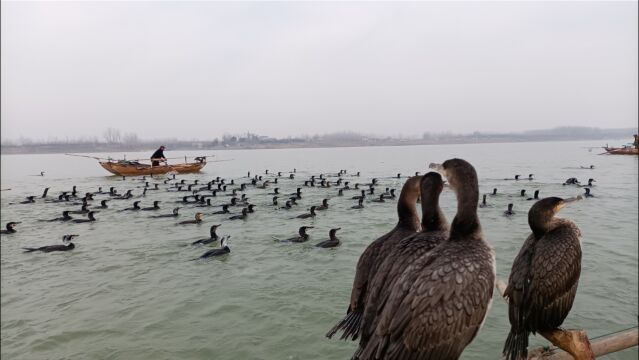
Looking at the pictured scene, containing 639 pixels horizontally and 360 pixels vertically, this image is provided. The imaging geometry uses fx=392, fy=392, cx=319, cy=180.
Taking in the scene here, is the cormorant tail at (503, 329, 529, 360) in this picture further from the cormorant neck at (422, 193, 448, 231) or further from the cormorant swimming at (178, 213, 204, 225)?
the cormorant swimming at (178, 213, 204, 225)

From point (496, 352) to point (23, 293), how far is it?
11.8 meters

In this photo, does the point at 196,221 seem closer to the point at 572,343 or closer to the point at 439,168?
the point at 439,168

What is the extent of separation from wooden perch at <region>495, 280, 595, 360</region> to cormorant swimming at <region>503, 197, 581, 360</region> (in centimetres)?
10

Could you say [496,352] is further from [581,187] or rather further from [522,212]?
[581,187]

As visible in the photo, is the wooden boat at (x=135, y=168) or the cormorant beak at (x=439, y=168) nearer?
the cormorant beak at (x=439, y=168)

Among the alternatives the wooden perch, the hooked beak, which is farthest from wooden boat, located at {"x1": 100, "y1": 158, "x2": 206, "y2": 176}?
the wooden perch

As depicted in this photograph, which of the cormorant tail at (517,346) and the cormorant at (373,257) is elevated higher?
the cormorant at (373,257)

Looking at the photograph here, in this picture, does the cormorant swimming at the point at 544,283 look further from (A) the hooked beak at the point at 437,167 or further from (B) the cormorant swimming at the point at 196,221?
(B) the cormorant swimming at the point at 196,221

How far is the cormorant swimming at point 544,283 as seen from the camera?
3619mm

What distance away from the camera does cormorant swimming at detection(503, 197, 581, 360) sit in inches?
142

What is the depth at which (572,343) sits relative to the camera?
334 centimetres

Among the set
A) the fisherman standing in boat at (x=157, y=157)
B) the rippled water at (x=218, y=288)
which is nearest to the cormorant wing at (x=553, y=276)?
the rippled water at (x=218, y=288)

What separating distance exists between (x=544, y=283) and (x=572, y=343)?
524 millimetres

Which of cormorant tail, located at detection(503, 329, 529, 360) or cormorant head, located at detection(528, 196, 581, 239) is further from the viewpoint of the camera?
cormorant head, located at detection(528, 196, 581, 239)
